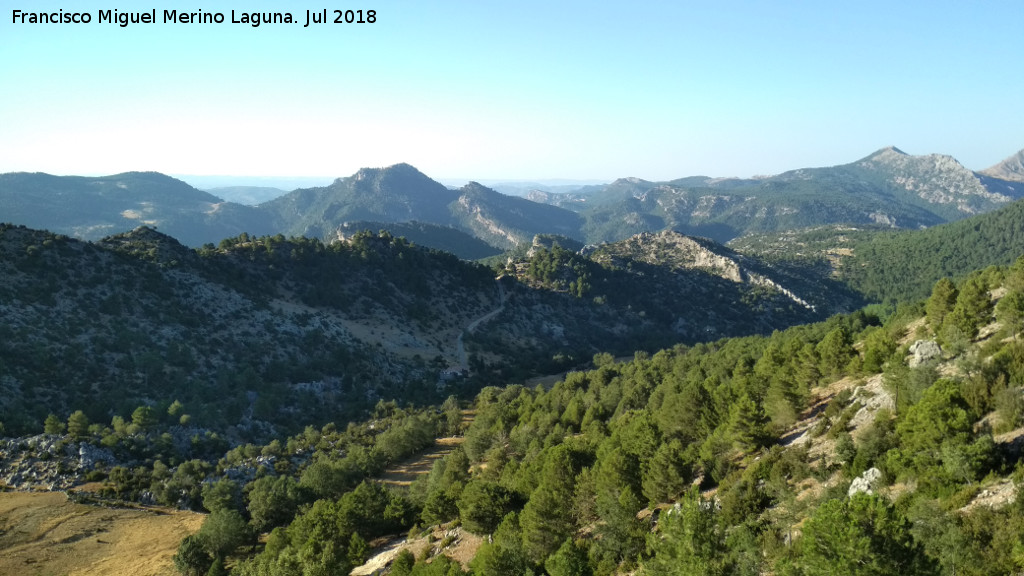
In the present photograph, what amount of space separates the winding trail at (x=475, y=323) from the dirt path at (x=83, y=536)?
209 feet

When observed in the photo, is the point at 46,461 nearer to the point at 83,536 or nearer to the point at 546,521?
the point at 83,536

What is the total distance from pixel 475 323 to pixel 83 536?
288 ft

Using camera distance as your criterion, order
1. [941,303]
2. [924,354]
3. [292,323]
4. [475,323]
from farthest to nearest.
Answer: [475,323] < [292,323] < [941,303] < [924,354]

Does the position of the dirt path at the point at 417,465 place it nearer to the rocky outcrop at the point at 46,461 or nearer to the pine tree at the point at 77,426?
the rocky outcrop at the point at 46,461

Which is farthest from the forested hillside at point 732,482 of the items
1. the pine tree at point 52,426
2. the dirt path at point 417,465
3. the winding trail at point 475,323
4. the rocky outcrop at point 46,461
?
the winding trail at point 475,323

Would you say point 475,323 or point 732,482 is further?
point 475,323

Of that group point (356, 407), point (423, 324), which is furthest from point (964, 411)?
point (423, 324)

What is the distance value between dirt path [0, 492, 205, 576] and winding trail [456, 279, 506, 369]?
63.7m

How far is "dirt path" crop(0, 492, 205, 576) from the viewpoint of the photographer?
37.5 metres

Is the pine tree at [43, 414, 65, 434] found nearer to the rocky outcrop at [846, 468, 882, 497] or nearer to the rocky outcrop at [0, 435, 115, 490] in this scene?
the rocky outcrop at [0, 435, 115, 490]

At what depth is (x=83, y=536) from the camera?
4088cm

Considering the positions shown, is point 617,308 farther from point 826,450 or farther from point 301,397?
point 826,450

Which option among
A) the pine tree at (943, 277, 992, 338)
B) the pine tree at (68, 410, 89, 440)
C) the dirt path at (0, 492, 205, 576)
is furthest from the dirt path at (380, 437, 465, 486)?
the pine tree at (943, 277, 992, 338)

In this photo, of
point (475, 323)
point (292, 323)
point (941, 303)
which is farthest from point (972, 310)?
point (475, 323)
